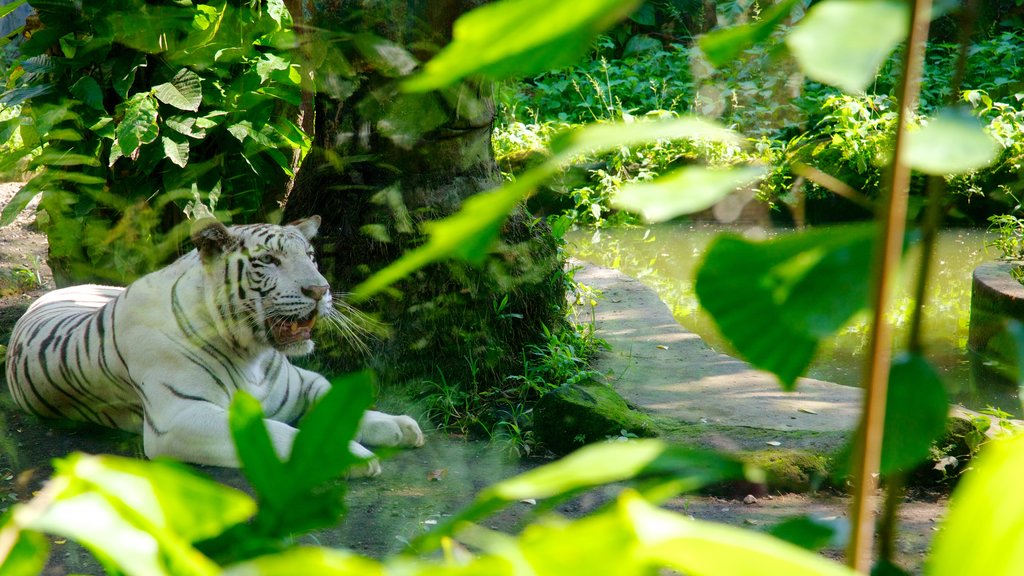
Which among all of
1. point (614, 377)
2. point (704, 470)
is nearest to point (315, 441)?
point (704, 470)

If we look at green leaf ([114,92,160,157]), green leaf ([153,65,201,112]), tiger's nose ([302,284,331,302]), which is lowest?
tiger's nose ([302,284,331,302])

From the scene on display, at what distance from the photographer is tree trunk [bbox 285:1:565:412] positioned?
3811mm

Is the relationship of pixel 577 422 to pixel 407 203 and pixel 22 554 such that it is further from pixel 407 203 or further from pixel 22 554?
pixel 22 554

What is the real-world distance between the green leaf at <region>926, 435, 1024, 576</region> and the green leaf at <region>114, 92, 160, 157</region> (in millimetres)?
4420

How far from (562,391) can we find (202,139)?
2272 millimetres

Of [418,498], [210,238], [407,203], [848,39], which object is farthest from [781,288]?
[407,203]

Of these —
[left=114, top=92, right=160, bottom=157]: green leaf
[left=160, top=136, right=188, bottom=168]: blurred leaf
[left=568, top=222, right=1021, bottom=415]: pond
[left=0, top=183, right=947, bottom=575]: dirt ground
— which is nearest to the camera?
[left=0, top=183, right=947, bottom=575]: dirt ground

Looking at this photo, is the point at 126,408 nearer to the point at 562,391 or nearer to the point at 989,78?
the point at 562,391

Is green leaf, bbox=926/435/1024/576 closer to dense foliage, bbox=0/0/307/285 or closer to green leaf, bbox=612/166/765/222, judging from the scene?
green leaf, bbox=612/166/765/222

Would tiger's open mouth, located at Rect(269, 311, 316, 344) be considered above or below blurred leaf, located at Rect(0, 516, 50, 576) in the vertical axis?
below

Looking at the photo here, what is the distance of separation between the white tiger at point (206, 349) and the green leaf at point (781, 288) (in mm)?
2788

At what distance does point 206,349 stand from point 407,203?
3.33 feet

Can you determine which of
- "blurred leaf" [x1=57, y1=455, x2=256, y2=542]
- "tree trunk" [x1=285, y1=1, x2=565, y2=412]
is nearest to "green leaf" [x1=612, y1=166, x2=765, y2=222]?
"blurred leaf" [x1=57, y1=455, x2=256, y2=542]

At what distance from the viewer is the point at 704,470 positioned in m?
0.49
